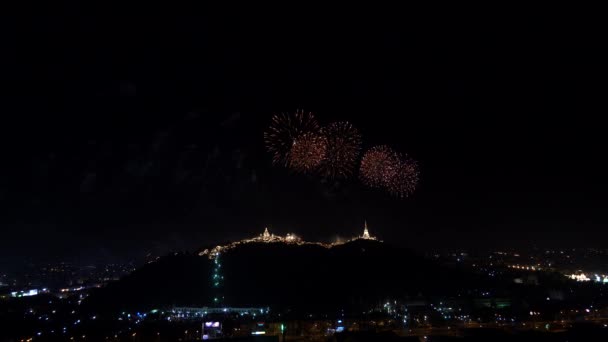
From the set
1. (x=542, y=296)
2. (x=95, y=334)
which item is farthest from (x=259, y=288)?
(x=542, y=296)

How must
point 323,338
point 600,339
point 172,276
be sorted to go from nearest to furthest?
point 600,339
point 323,338
point 172,276

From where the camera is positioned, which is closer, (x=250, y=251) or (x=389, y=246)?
(x=250, y=251)

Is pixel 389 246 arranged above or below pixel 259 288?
above

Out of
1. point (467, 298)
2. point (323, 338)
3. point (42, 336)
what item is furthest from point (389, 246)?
point (42, 336)

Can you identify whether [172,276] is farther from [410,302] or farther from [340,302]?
[410,302]

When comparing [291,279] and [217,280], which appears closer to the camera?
[291,279]

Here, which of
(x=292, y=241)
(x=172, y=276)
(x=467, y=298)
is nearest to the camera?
(x=467, y=298)

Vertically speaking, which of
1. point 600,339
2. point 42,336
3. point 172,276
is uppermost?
point 172,276

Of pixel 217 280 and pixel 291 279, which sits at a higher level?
pixel 217 280

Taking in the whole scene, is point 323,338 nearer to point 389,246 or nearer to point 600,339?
point 600,339
